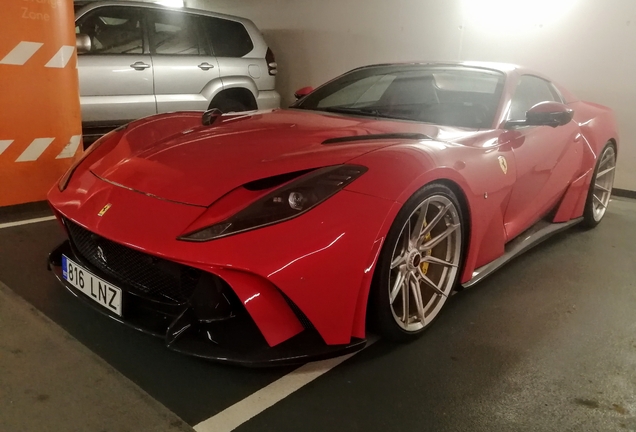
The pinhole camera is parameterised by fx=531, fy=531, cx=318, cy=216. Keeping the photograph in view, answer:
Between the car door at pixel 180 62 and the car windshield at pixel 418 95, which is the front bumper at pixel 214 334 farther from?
the car door at pixel 180 62

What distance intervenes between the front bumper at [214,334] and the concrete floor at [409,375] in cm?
17

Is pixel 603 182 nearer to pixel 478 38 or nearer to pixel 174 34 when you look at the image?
pixel 478 38

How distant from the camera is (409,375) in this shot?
1.95 metres

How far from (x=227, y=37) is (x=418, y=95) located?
351 cm

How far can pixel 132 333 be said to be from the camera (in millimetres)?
2066

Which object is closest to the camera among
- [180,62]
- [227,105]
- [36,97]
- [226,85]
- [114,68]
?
[36,97]

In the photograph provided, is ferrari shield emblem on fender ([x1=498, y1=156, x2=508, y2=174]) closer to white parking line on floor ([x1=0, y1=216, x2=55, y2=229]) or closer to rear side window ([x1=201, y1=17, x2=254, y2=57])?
white parking line on floor ([x1=0, y1=216, x2=55, y2=229])

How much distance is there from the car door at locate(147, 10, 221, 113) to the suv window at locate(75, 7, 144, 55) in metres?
0.15

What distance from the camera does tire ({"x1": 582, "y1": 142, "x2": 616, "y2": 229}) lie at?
3.61m

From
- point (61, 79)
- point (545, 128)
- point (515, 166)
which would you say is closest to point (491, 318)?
point (515, 166)

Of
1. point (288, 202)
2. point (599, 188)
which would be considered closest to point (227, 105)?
point (599, 188)

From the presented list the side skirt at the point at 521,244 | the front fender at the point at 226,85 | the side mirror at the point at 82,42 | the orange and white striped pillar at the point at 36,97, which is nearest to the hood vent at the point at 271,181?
the side skirt at the point at 521,244

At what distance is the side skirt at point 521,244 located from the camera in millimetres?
2443

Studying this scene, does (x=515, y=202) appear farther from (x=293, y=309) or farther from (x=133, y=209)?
(x=133, y=209)
